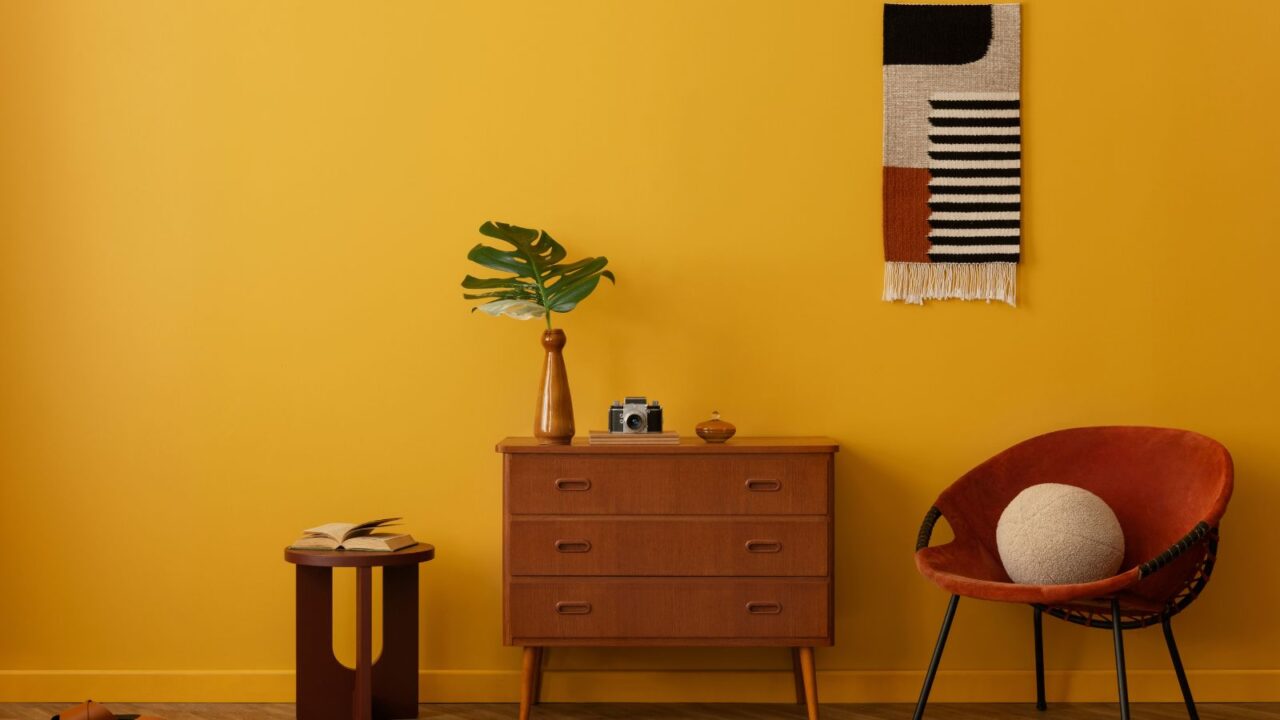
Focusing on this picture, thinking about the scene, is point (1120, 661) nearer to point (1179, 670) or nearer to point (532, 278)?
point (1179, 670)

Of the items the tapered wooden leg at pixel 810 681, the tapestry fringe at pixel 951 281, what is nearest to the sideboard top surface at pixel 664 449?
the tapered wooden leg at pixel 810 681

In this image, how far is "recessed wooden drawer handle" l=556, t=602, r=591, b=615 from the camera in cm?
336

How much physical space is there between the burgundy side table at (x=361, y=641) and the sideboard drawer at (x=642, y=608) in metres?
0.37

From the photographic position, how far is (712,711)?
12.1ft

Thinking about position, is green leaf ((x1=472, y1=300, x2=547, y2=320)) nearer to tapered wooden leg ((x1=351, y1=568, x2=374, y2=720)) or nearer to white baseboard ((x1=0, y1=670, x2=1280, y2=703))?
tapered wooden leg ((x1=351, y1=568, x2=374, y2=720))

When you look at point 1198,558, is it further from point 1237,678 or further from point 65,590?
point 65,590

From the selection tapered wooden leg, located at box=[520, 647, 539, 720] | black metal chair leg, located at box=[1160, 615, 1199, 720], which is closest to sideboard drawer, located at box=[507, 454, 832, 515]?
tapered wooden leg, located at box=[520, 647, 539, 720]

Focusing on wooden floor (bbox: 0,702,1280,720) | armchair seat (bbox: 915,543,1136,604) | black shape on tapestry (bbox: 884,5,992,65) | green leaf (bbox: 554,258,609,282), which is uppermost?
black shape on tapestry (bbox: 884,5,992,65)

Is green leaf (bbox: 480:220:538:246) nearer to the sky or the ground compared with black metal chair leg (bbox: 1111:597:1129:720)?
nearer to the sky

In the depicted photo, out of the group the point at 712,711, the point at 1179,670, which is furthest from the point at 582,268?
the point at 1179,670

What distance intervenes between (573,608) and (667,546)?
335mm

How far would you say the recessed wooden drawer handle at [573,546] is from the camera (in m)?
3.35

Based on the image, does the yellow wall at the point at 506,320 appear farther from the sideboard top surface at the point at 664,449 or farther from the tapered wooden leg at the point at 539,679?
the sideboard top surface at the point at 664,449

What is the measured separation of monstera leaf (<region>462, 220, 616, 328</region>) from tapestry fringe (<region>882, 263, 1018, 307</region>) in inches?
39.4
